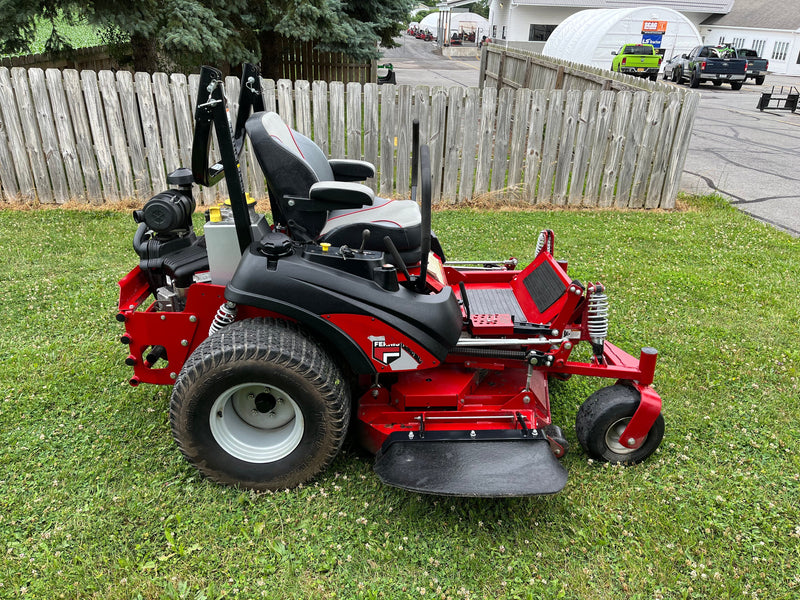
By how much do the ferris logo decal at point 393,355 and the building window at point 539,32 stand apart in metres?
40.8

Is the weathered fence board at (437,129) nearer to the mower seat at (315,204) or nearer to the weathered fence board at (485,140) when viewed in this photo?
the weathered fence board at (485,140)

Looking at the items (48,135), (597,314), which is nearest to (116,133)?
(48,135)

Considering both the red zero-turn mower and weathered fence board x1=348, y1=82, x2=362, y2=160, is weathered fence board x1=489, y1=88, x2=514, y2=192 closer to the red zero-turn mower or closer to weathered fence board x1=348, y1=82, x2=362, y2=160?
weathered fence board x1=348, y1=82, x2=362, y2=160

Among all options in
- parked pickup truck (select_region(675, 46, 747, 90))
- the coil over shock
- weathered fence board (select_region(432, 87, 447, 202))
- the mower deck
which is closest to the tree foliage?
weathered fence board (select_region(432, 87, 447, 202))

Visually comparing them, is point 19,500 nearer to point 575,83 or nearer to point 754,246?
point 754,246

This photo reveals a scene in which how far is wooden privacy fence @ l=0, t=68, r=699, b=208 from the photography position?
7.17 meters

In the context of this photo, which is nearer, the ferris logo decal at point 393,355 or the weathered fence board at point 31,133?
the ferris logo decal at point 393,355

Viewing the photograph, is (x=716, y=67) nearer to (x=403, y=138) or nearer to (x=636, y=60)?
(x=636, y=60)

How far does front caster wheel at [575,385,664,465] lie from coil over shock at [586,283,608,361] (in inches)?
10.9

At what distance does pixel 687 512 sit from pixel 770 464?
2.56 ft

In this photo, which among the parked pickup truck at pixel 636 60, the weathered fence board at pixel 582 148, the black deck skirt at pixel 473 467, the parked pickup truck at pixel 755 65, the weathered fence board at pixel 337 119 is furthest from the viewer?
the parked pickup truck at pixel 755 65

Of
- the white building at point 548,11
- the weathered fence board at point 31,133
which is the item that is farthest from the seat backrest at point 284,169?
the white building at point 548,11

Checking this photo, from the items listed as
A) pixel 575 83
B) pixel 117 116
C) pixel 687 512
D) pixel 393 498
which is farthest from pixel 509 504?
pixel 575 83

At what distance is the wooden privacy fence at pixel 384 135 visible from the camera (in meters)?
7.17
